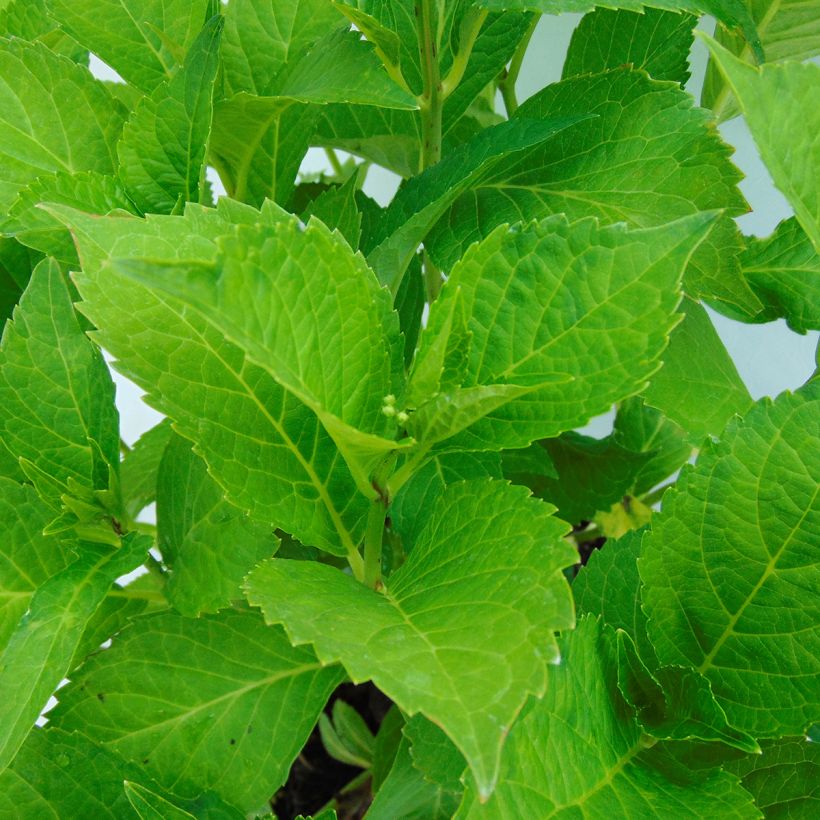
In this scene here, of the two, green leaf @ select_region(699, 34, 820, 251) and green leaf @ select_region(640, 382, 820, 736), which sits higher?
green leaf @ select_region(699, 34, 820, 251)

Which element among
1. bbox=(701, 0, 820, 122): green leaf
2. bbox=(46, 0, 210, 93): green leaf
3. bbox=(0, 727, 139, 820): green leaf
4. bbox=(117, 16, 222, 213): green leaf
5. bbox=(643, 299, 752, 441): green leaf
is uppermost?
bbox=(46, 0, 210, 93): green leaf

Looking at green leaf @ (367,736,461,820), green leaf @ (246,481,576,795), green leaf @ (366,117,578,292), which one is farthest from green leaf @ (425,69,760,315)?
green leaf @ (367,736,461,820)

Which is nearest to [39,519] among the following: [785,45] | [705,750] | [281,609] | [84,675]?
[84,675]

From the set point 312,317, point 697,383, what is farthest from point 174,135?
point 697,383

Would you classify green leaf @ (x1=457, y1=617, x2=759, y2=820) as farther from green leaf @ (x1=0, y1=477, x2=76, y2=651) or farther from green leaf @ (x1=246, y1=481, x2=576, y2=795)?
green leaf @ (x1=0, y1=477, x2=76, y2=651)

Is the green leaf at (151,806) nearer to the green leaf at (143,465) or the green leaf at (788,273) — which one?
the green leaf at (143,465)

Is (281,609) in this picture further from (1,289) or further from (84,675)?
(1,289)
